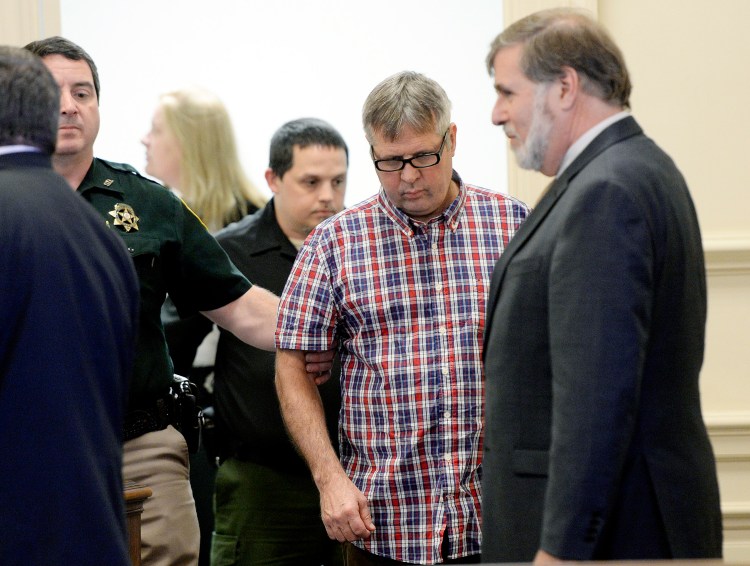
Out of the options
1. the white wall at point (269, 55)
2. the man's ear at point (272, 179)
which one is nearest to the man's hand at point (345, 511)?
the man's ear at point (272, 179)

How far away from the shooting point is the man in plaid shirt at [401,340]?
2330 millimetres

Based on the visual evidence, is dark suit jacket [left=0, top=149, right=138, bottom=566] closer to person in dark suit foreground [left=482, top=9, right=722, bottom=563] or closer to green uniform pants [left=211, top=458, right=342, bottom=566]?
person in dark suit foreground [left=482, top=9, right=722, bottom=563]

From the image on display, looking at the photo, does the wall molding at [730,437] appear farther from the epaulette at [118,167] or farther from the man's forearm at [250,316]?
the epaulette at [118,167]

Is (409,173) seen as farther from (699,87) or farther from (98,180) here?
(699,87)

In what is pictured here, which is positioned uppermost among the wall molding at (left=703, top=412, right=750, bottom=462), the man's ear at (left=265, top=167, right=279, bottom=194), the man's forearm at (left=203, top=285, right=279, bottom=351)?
the man's ear at (left=265, top=167, right=279, bottom=194)

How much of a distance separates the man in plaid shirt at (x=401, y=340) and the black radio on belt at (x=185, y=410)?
272mm

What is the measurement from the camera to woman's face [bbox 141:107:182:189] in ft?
12.3

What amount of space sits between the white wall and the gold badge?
4.51 ft

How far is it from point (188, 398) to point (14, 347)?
0.94 m

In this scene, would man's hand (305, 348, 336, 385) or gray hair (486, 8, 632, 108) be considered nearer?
gray hair (486, 8, 632, 108)

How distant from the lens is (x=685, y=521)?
5.78 ft

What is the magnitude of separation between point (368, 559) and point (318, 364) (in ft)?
1.39

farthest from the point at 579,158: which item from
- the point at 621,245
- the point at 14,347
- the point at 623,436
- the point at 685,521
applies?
the point at 14,347

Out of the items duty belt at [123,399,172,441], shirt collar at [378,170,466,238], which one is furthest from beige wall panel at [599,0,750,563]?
duty belt at [123,399,172,441]
